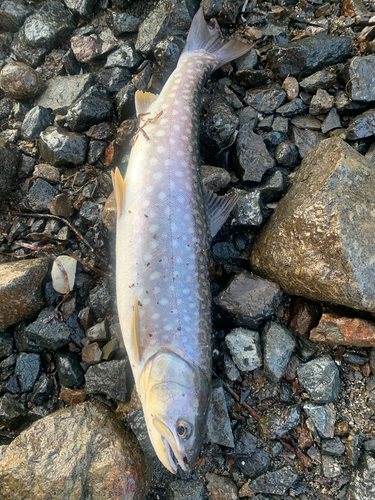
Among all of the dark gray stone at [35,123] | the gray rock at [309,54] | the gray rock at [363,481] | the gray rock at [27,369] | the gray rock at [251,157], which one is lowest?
the gray rock at [363,481]

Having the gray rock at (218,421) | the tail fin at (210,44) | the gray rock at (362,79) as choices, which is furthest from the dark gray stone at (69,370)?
the gray rock at (362,79)

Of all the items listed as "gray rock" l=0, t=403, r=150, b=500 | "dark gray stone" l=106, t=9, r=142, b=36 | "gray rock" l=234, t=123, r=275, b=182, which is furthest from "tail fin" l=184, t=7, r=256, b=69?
"gray rock" l=0, t=403, r=150, b=500

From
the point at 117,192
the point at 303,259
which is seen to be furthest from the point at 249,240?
the point at 117,192

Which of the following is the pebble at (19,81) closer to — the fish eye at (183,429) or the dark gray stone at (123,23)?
the dark gray stone at (123,23)

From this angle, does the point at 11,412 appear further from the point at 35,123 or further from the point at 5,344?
the point at 35,123

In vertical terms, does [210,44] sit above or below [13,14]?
below

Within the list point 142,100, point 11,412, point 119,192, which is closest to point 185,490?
point 11,412

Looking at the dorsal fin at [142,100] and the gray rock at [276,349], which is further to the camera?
the dorsal fin at [142,100]
